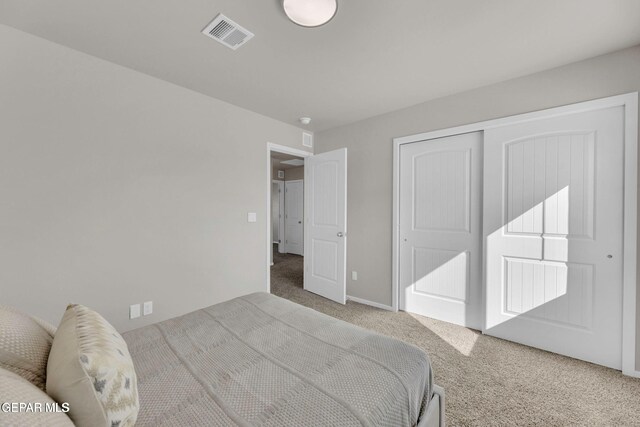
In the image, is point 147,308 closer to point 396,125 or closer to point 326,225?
point 326,225

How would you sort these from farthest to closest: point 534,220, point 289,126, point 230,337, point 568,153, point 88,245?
point 289,126 < point 534,220 < point 568,153 < point 88,245 < point 230,337

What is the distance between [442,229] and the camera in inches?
111

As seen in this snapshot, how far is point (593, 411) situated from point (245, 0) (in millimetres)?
3190

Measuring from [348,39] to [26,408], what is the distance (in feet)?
7.22

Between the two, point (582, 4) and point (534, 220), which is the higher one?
point (582, 4)

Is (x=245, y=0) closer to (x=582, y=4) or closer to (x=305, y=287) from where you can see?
(x=582, y=4)

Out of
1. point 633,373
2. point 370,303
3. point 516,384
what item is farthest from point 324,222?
point 633,373

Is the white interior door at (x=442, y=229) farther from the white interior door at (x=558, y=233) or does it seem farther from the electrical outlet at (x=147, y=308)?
the electrical outlet at (x=147, y=308)

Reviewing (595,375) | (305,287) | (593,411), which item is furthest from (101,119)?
(595,375)

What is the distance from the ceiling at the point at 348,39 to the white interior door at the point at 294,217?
4.35 meters

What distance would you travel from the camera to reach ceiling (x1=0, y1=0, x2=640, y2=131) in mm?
1529

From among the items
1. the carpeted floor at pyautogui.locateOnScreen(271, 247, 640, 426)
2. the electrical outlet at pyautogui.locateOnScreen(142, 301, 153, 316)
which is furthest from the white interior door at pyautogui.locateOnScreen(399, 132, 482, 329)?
the electrical outlet at pyautogui.locateOnScreen(142, 301, 153, 316)

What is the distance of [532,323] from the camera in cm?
228

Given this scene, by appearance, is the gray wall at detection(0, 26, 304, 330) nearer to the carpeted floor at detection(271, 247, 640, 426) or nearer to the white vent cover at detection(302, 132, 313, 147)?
the white vent cover at detection(302, 132, 313, 147)
